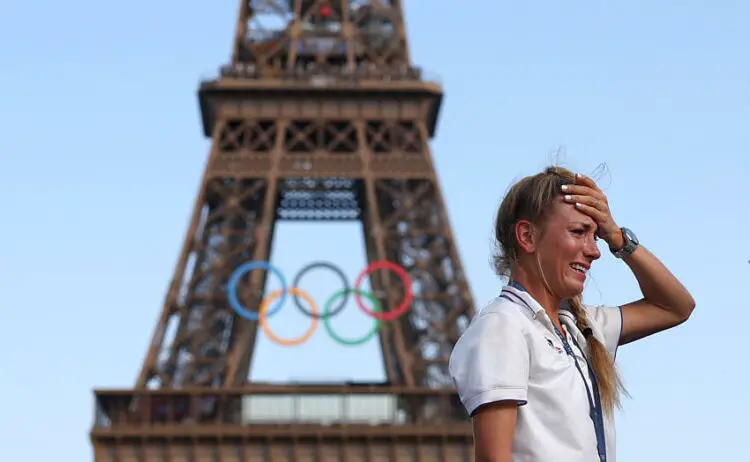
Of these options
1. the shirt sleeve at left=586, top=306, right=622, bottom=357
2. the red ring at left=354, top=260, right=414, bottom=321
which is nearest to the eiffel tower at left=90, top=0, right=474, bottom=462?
the red ring at left=354, top=260, right=414, bottom=321

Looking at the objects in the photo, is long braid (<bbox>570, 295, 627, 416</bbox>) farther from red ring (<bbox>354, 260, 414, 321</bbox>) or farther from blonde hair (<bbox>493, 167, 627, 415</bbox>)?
red ring (<bbox>354, 260, 414, 321</bbox>)

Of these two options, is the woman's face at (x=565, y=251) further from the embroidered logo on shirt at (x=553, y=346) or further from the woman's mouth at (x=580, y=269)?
the embroidered logo on shirt at (x=553, y=346)

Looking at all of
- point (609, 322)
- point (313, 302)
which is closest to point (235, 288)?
point (313, 302)

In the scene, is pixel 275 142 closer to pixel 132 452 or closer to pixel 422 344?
pixel 422 344

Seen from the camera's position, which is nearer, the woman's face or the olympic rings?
the woman's face

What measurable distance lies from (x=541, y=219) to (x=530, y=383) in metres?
0.65

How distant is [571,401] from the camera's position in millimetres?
6156

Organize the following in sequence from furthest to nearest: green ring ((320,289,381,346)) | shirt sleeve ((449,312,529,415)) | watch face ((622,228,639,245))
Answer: green ring ((320,289,381,346)), watch face ((622,228,639,245)), shirt sleeve ((449,312,529,415))

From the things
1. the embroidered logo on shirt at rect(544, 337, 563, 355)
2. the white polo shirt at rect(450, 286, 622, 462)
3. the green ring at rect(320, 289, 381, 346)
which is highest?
the green ring at rect(320, 289, 381, 346)

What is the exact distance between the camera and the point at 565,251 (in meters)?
6.43

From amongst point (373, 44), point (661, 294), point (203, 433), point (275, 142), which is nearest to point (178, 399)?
point (203, 433)

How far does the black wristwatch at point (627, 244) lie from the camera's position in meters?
6.84

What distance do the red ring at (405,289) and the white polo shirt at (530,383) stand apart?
49675 mm

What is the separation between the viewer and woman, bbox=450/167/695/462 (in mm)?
6059
